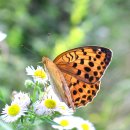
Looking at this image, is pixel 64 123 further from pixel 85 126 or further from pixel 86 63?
pixel 86 63

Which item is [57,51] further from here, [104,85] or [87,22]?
[104,85]

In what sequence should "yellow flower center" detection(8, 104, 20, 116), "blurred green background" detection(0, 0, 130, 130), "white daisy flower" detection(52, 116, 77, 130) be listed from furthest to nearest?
1. "blurred green background" detection(0, 0, 130, 130)
2. "white daisy flower" detection(52, 116, 77, 130)
3. "yellow flower center" detection(8, 104, 20, 116)

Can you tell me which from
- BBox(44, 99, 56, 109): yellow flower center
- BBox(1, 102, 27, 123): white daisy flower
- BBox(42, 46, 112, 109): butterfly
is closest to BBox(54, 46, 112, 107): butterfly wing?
BBox(42, 46, 112, 109): butterfly

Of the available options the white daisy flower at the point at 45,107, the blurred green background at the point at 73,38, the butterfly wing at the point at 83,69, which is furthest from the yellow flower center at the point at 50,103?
the blurred green background at the point at 73,38

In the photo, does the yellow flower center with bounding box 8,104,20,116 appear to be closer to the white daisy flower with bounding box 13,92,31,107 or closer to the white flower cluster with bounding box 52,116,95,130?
the white daisy flower with bounding box 13,92,31,107

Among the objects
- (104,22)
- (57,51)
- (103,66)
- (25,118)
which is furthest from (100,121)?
(25,118)

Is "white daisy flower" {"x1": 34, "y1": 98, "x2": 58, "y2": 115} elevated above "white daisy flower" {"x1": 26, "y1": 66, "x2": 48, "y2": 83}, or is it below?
below
